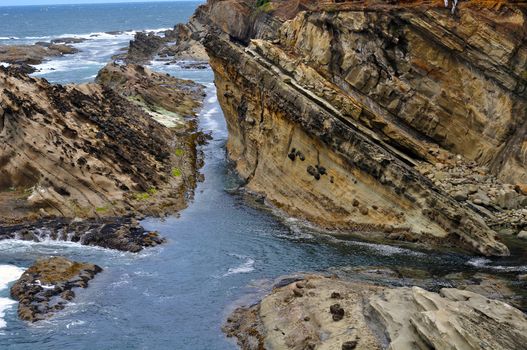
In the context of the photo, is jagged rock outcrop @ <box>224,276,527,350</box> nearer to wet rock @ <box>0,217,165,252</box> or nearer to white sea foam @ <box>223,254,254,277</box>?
white sea foam @ <box>223,254,254,277</box>

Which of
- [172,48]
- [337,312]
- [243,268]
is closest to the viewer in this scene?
[337,312]

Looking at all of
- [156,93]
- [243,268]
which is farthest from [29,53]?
[243,268]

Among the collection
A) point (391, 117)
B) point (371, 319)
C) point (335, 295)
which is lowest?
point (335, 295)

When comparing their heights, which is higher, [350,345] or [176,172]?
[350,345]

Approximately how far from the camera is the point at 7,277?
123ft

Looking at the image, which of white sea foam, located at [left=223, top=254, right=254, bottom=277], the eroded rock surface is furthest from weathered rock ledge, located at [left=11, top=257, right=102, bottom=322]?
the eroded rock surface

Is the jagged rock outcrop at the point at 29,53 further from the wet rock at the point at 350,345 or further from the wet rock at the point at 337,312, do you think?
the wet rock at the point at 350,345

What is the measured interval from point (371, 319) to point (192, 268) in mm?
13257

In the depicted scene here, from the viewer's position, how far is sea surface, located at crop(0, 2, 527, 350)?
104 feet

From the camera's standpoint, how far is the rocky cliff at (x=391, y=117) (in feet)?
148

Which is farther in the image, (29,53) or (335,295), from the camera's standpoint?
(29,53)

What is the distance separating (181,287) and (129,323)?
4574 millimetres

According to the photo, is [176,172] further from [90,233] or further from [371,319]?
[371,319]

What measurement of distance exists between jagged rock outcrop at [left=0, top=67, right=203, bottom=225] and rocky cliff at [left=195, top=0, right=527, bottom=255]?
26.5 ft
